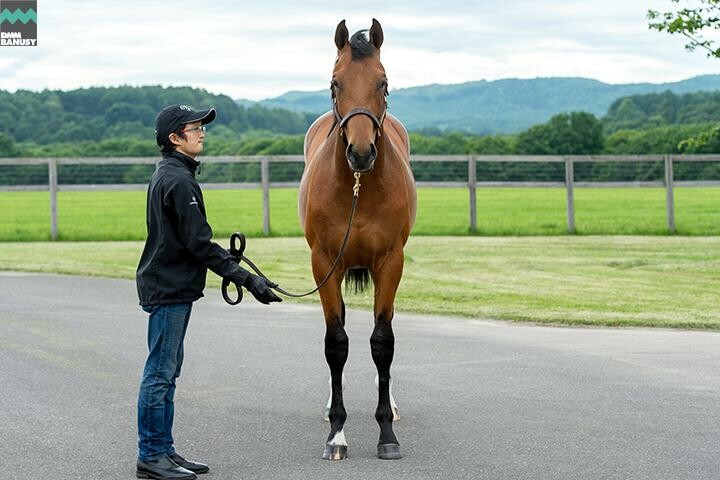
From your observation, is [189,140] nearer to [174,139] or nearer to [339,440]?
[174,139]

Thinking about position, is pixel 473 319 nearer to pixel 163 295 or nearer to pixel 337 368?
pixel 337 368

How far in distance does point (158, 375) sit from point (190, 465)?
53 centimetres

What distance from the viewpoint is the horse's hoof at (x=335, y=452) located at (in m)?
6.48

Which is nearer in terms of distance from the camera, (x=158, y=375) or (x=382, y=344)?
(x=158, y=375)

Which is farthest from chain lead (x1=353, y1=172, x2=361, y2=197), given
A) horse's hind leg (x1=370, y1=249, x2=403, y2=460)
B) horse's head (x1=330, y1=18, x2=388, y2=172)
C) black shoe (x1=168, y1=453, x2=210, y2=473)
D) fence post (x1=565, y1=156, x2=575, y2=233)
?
fence post (x1=565, y1=156, x2=575, y2=233)

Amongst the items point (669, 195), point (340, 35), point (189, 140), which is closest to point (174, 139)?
point (189, 140)

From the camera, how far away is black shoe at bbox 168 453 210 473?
6.20 m

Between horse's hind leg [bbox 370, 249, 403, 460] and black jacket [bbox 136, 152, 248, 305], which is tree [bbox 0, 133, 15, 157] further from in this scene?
black jacket [bbox 136, 152, 248, 305]

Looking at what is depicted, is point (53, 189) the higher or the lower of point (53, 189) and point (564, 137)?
the lower

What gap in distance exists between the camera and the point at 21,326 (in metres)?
11.8

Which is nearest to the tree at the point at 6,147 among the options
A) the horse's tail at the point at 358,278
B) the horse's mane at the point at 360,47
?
the horse's tail at the point at 358,278

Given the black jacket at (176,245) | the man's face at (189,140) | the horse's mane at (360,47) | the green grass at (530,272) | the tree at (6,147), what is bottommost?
the green grass at (530,272)

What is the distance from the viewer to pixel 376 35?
22.6 ft

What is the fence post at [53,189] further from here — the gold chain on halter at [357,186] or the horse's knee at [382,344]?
the gold chain on halter at [357,186]
